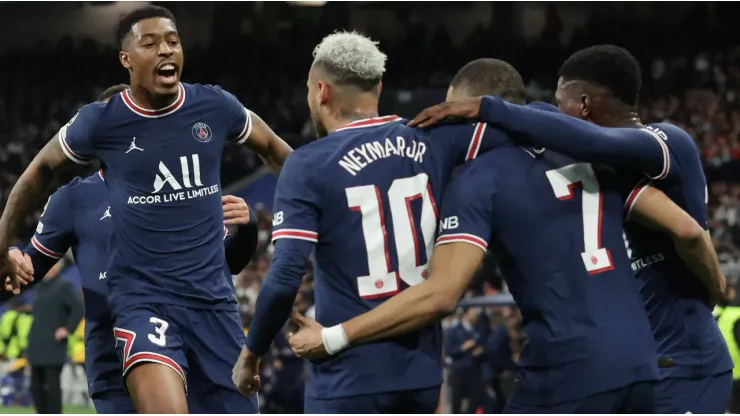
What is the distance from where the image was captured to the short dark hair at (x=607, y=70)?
4.50 meters

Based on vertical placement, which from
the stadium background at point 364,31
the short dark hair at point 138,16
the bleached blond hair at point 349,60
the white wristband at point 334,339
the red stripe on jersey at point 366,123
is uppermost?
the stadium background at point 364,31

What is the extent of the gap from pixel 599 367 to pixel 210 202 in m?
2.31

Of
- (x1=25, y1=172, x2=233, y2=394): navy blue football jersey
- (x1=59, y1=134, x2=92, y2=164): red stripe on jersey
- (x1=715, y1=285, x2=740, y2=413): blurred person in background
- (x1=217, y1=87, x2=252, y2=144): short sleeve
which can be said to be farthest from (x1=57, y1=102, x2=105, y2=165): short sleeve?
(x1=715, y1=285, x2=740, y2=413): blurred person in background

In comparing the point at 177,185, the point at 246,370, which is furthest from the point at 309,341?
the point at 177,185

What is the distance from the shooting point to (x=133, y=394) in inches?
200

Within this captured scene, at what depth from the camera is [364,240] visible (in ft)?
13.3

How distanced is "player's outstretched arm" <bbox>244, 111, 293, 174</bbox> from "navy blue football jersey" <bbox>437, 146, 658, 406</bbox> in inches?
74.5

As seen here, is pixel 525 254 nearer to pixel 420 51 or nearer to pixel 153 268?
pixel 153 268

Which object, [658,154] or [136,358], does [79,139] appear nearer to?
[136,358]

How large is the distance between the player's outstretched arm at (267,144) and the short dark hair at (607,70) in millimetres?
1820

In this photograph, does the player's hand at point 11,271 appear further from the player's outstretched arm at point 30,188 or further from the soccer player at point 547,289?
the soccer player at point 547,289

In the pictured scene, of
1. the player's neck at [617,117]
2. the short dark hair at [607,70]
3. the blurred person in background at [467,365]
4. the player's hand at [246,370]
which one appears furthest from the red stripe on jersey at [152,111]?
the blurred person in background at [467,365]

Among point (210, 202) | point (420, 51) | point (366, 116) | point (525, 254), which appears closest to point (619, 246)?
point (525, 254)

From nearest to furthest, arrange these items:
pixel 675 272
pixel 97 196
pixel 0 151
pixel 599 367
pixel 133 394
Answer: pixel 599 367, pixel 675 272, pixel 133 394, pixel 97 196, pixel 0 151
